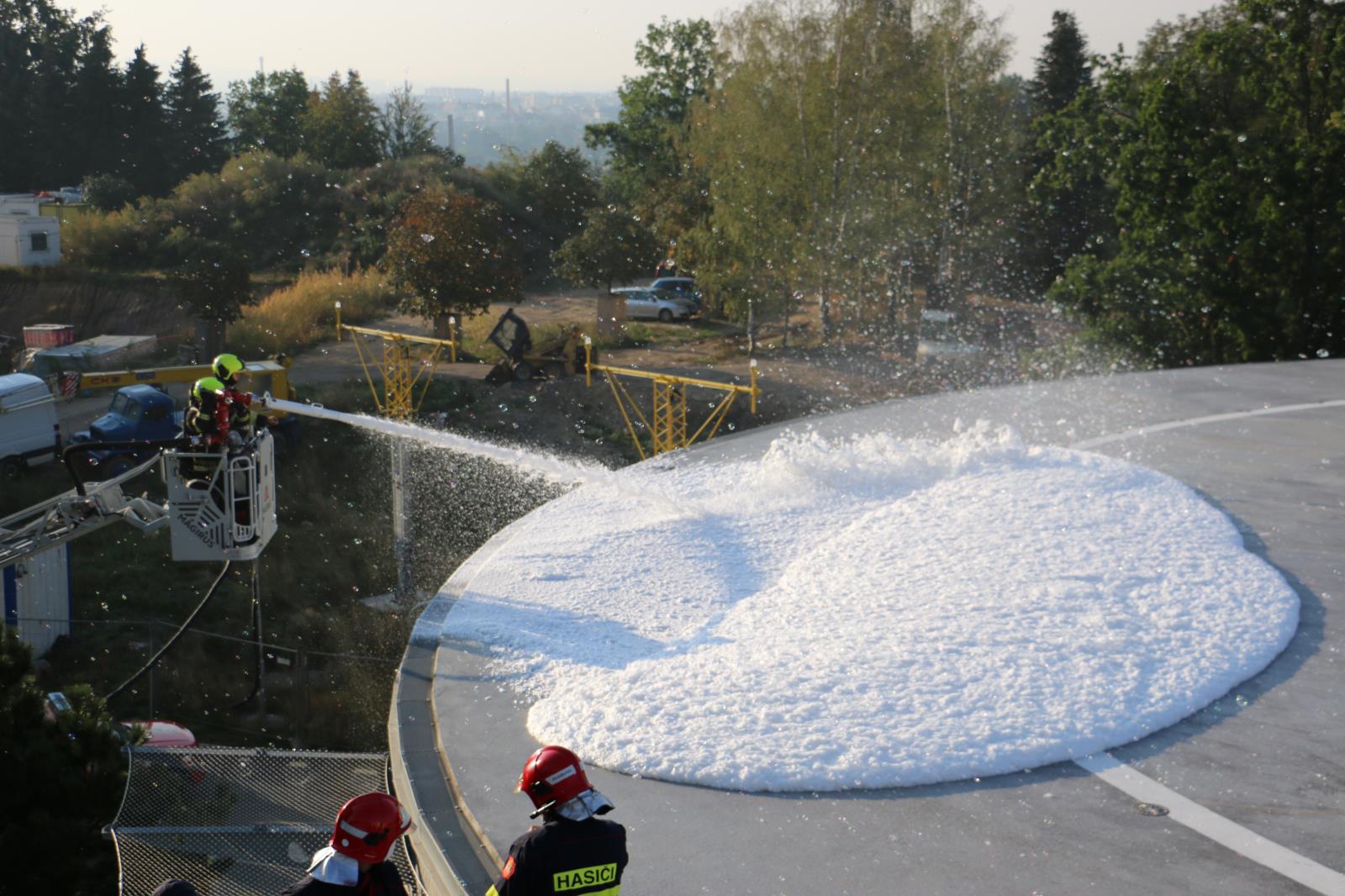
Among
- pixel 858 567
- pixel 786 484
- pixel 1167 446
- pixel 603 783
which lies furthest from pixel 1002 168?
pixel 603 783

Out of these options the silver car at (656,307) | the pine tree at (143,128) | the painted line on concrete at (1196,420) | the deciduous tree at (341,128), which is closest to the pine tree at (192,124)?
the pine tree at (143,128)

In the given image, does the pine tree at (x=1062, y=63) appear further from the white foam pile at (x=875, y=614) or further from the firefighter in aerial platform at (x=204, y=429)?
the firefighter in aerial platform at (x=204, y=429)

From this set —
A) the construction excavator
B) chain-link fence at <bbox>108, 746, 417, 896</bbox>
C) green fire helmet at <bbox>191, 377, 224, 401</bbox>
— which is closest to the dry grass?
the construction excavator

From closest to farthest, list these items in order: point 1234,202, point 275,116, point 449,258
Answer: point 1234,202 < point 449,258 < point 275,116

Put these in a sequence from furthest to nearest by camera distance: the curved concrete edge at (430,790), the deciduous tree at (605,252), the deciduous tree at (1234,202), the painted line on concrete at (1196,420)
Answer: the deciduous tree at (605,252) → the deciduous tree at (1234,202) → the painted line on concrete at (1196,420) → the curved concrete edge at (430,790)

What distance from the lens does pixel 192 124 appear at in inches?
2082

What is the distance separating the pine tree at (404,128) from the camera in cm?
5516

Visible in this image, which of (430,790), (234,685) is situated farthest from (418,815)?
(234,685)

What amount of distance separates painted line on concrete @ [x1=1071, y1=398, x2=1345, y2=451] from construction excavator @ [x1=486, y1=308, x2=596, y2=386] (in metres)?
15.6

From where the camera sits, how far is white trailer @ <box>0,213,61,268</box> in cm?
3738

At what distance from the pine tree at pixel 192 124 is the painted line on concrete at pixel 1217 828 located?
174ft

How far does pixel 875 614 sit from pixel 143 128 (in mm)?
52881

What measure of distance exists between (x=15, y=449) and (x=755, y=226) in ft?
62.8

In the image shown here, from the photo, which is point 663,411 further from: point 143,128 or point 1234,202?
point 143,128
